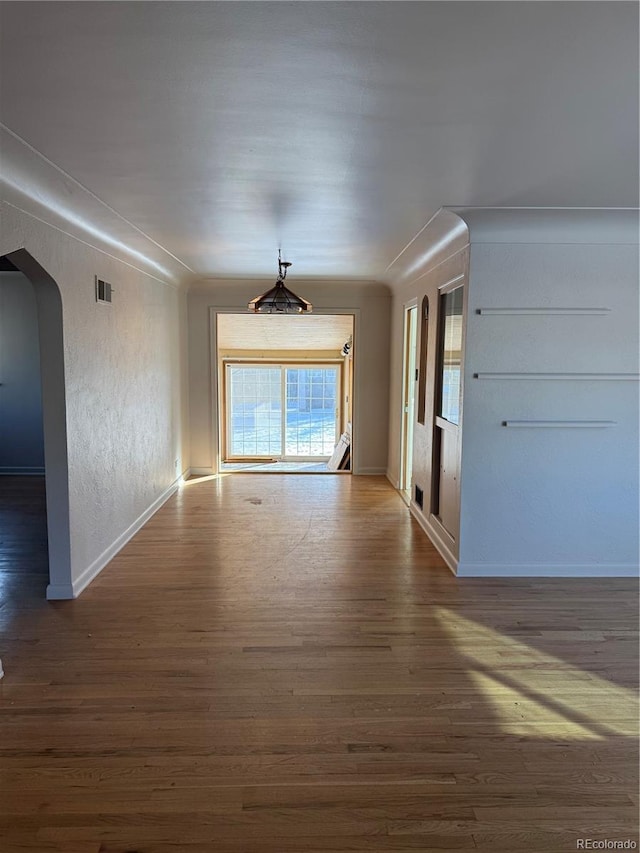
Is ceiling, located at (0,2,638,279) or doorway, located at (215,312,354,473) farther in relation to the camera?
doorway, located at (215,312,354,473)

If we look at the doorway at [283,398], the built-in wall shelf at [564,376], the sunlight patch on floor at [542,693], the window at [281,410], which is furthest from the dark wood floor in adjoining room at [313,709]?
the window at [281,410]

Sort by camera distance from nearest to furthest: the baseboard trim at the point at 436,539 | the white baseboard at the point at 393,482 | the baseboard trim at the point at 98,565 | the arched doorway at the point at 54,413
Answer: the arched doorway at the point at 54,413 < the baseboard trim at the point at 98,565 < the baseboard trim at the point at 436,539 < the white baseboard at the point at 393,482

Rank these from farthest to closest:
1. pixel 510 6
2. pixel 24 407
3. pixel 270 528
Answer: pixel 24 407, pixel 270 528, pixel 510 6

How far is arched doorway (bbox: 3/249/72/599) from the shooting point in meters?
3.06

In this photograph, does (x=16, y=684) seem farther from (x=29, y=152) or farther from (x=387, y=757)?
(x=29, y=152)

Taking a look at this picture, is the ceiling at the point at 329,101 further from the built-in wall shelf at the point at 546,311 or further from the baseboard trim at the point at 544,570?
the baseboard trim at the point at 544,570

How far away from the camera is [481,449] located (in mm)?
3537

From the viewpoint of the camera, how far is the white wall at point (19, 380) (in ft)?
20.9

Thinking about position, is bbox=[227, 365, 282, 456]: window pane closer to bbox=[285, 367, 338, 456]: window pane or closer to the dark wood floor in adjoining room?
bbox=[285, 367, 338, 456]: window pane

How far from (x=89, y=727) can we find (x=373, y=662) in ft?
4.13

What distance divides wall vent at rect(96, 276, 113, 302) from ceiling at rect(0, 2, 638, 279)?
744 millimetres

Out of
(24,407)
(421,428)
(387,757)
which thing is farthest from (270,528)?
(24,407)

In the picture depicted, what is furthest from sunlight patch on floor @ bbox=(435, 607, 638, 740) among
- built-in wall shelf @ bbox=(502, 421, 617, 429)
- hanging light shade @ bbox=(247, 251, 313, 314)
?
hanging light shade @ bbox=(247, 251, 313, 314)

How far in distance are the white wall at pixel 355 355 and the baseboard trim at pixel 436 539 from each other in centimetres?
167
